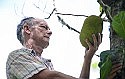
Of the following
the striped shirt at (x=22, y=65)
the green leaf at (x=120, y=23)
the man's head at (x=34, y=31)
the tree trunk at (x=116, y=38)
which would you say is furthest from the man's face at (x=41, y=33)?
the green leaf at (x=120, y=23)

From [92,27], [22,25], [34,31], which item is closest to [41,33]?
[34,31]

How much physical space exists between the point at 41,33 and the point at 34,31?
0.21ft

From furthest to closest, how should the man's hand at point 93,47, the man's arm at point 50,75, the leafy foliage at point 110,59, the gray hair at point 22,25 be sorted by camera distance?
the gray hair at point 22,25 < the man's hand at point 93,47 < the man's arm at point 50,75 < the leafy foliage at point 110,59

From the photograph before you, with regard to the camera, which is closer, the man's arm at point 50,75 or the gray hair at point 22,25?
the man's arm at point 50,75

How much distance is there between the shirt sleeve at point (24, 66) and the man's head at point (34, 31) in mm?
360

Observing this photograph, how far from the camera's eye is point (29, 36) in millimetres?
2209

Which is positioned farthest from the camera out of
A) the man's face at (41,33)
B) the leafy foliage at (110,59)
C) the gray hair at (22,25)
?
the gray hair at (22,25)

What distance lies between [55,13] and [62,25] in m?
0.18

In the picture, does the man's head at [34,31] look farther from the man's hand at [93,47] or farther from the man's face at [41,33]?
the man's hand at [93,47]

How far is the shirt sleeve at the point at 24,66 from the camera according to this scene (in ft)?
5.56

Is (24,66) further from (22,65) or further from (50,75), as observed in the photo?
(50,75)

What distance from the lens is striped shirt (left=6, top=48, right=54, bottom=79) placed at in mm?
1697

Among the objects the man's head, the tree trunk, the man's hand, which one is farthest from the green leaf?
the man's head

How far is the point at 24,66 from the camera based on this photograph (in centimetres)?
173
